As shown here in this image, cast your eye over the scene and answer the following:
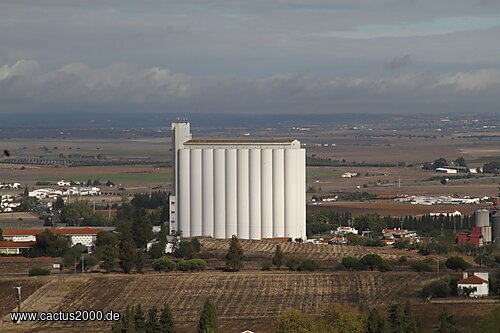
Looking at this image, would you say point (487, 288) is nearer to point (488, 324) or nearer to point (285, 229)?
point (488, 324)

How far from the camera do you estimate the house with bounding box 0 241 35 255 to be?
2707 inches

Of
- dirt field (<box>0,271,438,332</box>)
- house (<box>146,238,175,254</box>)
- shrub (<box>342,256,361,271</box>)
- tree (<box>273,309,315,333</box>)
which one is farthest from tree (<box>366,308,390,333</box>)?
house (<box>146,238,175,254</box>)

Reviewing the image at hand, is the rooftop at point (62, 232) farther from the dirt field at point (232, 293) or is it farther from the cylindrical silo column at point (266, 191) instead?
the dirt field at point (232, 293)

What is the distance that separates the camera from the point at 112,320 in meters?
49.1

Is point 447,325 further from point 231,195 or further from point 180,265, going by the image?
point 231,195

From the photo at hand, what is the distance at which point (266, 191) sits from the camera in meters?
74.9

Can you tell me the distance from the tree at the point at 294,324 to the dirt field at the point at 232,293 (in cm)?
527

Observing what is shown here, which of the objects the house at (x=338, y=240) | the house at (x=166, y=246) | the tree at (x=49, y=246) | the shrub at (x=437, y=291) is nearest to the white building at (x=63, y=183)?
the house at (x=338, y=240)

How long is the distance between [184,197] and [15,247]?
10160 mm

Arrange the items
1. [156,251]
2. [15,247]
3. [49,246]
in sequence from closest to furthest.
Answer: [156,251] < [49,246] < [15,247]

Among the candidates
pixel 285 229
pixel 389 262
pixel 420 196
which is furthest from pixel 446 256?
pixel 420 196

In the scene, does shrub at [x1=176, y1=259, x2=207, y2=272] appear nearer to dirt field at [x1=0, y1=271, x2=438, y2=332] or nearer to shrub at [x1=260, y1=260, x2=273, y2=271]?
dirt field at [x1=0, y1=271, x2=438, y2=332]

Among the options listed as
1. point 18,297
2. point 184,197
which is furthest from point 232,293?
point 184,197

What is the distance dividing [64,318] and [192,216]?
25.4m
